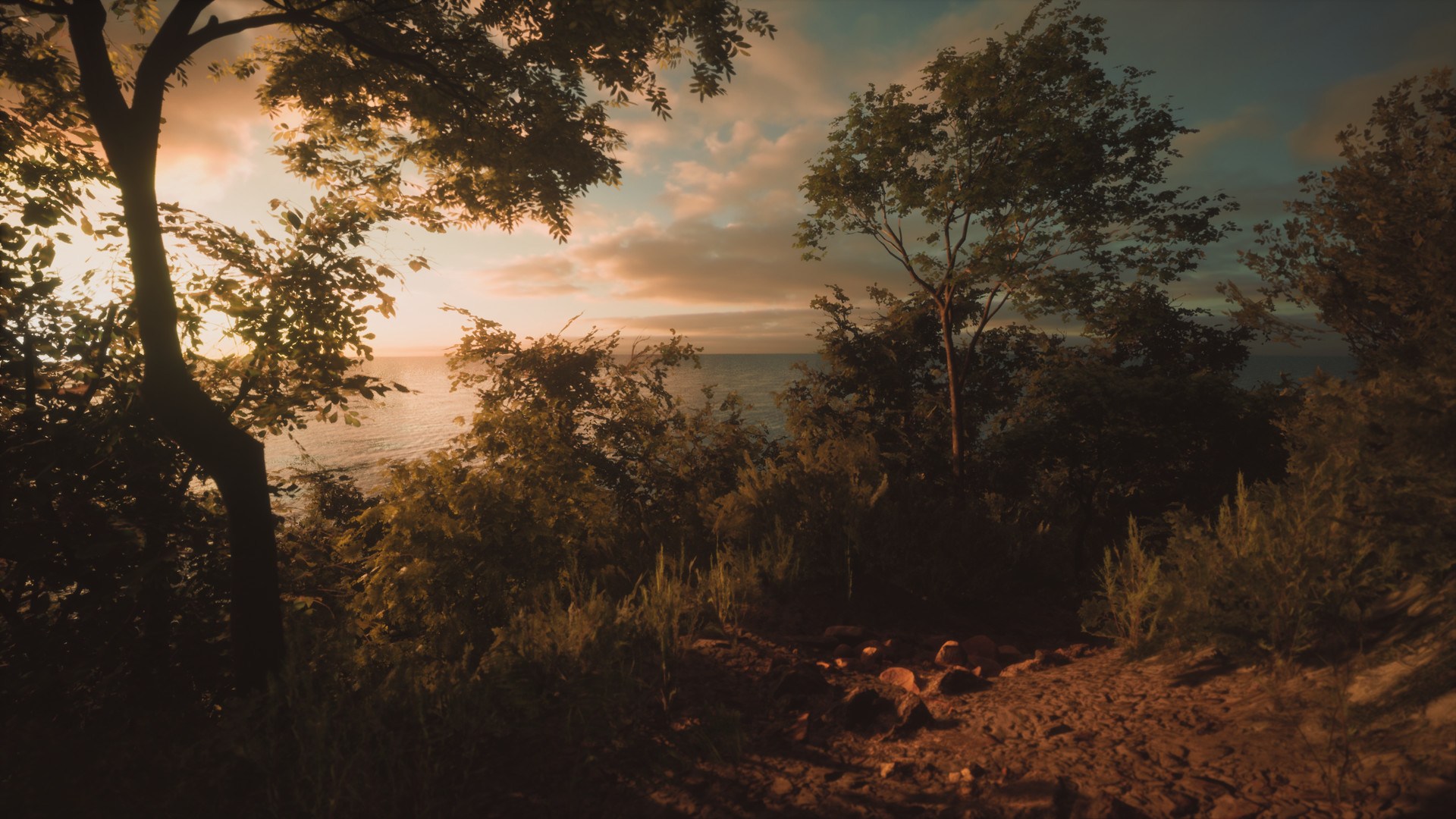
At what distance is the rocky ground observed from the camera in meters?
2.29

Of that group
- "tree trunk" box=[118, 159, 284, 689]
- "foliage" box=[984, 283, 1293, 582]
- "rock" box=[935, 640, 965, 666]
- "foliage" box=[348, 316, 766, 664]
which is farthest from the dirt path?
"foliage" box=[984, 283, 1293, 582]

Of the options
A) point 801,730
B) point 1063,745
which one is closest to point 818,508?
point 801,730

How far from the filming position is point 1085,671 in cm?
405

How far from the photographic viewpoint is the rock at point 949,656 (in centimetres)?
478

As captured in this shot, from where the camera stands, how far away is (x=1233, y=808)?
2256 mm

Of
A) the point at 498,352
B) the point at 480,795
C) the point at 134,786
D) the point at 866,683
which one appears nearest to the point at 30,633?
the point at 134,786

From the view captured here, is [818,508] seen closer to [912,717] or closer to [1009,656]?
[1009,656]

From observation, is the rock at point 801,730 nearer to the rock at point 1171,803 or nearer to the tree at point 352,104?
the rock at point 1171,803

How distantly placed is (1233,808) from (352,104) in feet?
28.8

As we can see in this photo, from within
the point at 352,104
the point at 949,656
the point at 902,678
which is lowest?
the point at 949,656

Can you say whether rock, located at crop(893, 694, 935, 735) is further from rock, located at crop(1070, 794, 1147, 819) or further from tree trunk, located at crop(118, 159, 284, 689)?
tree trunk, located at crop(118, 159, 284, 689)

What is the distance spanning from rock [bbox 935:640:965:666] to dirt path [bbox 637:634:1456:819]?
0.55 m

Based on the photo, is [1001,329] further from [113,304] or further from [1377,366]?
[113,304]

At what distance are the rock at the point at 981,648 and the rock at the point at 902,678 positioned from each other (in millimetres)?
1018
